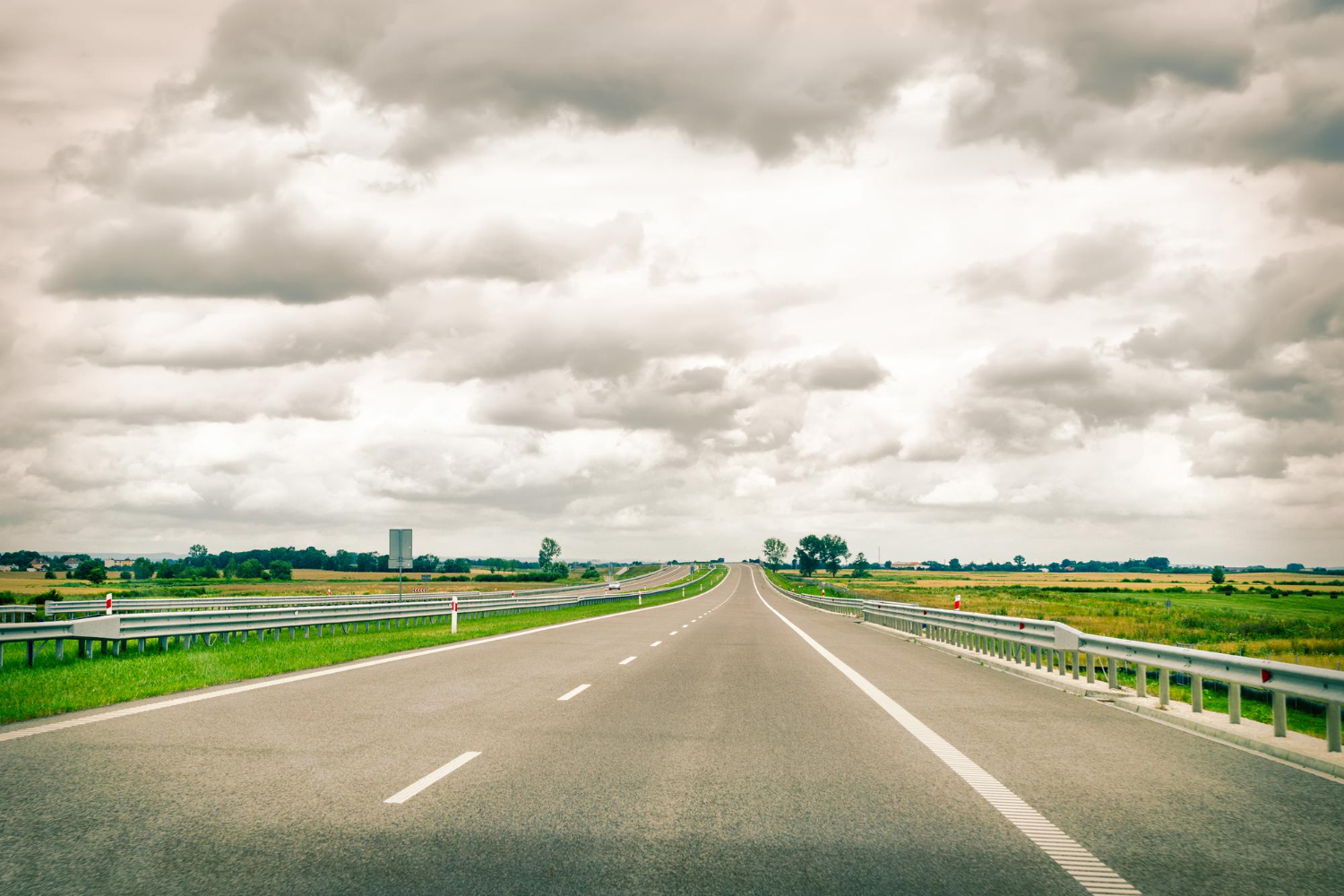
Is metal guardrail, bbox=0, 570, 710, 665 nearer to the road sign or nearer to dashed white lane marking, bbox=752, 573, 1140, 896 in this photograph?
the road sign

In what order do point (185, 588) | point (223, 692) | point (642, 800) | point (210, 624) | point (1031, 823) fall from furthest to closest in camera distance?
point (185, 588), point (210, 624), point (223, 692), point (642, 800), point (1031, 823)

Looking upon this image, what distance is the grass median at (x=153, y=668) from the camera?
1124 cm

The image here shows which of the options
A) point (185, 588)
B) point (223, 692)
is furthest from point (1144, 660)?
point (185, 588)

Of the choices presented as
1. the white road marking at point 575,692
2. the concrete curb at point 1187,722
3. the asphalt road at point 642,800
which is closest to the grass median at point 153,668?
the asphalt road at point 642,800

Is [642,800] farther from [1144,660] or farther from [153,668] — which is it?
[153,668]

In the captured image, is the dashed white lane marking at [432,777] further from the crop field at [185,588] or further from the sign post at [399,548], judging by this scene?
the crop field at [185,588]

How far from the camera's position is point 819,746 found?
9086 mm

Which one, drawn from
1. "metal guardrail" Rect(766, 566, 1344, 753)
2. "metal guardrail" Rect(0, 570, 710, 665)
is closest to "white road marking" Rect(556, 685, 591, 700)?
"metal guardrail" Rect(766, 566, 1344, 753)

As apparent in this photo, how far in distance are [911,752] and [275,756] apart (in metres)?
5.56

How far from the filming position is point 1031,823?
6.24m

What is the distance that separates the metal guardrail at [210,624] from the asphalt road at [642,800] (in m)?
5.52

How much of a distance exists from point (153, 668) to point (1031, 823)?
13645mm

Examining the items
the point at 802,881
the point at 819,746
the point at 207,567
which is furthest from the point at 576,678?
the point at 207,567

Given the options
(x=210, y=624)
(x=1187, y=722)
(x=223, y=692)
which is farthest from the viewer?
(x=210, y=624)
